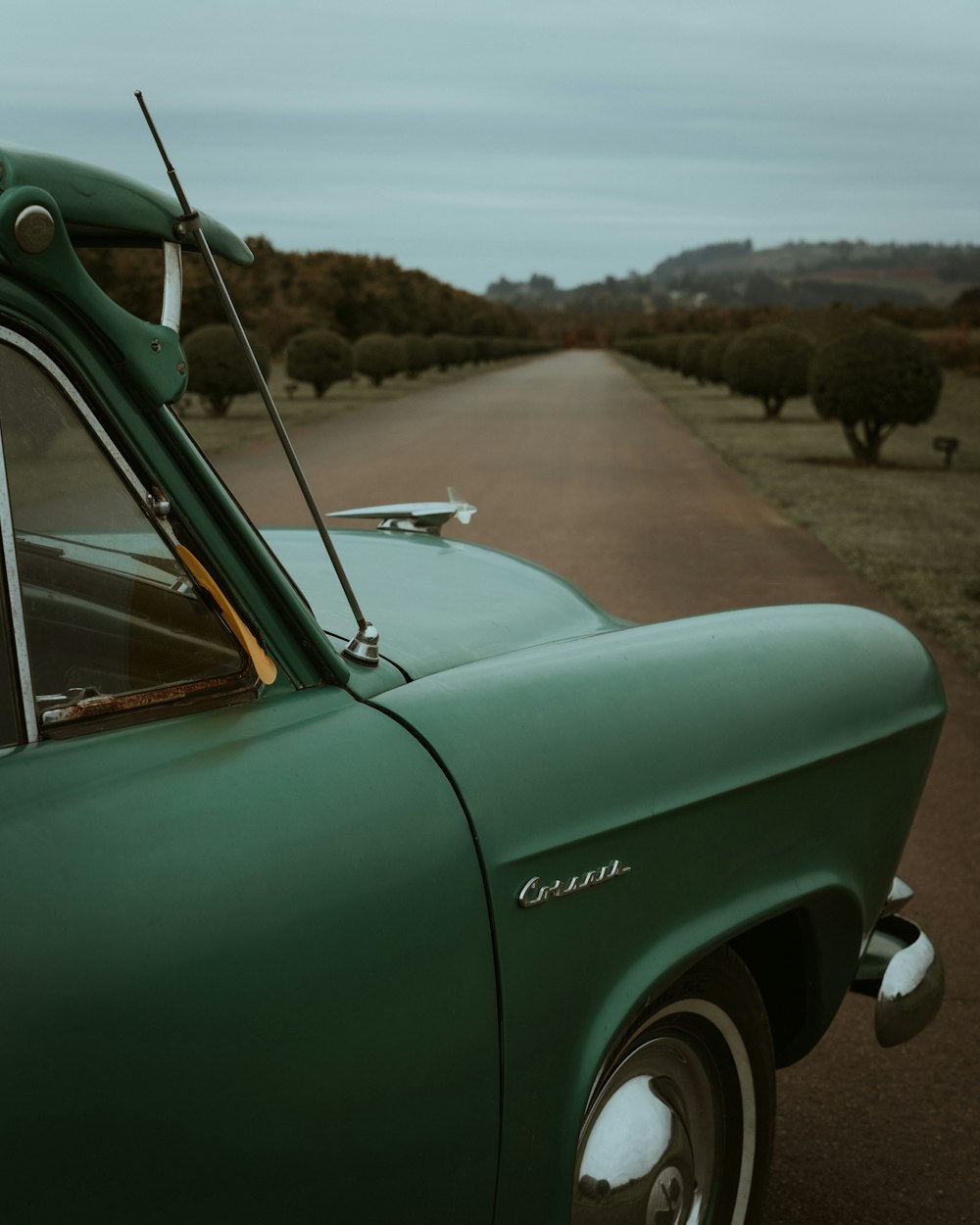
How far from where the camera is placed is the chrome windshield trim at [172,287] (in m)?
1.48

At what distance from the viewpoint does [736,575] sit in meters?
10.1

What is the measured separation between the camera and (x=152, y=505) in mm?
1530

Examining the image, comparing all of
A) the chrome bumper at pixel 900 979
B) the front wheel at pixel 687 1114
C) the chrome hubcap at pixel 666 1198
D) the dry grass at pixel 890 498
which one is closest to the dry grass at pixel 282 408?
the dry grass at pixel 890 498

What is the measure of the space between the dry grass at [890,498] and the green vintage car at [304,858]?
226 inches

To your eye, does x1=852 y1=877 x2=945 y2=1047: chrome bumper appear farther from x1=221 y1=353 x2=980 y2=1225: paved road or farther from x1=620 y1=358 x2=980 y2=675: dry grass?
x1=620 y1=358 x2=980 y2=675: dry grass

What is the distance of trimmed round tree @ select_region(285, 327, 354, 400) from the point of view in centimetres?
3281

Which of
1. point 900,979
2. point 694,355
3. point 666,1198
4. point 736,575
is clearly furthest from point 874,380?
point 694,355

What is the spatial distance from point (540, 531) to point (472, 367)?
196 feet

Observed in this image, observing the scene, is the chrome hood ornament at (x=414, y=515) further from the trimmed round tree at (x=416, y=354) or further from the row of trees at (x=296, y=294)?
the trimmed round tree at (x=416, y=354)

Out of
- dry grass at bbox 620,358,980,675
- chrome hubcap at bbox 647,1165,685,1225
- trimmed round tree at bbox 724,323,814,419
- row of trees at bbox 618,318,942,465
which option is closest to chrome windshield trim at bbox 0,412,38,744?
chrome hubcap at bbox 647,1165,685,1225

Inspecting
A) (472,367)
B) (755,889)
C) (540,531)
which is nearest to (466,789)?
(755,889)

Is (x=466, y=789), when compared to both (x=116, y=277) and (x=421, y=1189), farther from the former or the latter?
(x=116, y=277)

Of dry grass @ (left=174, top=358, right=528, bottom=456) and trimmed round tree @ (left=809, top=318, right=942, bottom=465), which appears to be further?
dry grass @ (left=174, top=358, right=528, bottom=456)

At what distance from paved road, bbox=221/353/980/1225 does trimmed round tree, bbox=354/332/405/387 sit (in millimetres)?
8996
